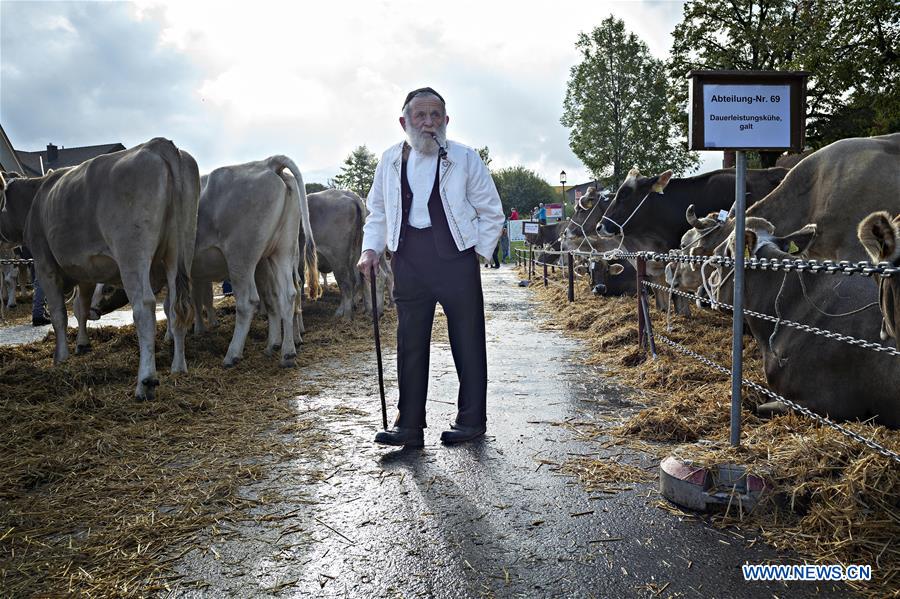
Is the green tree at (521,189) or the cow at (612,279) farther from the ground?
the green tree at (521,189)

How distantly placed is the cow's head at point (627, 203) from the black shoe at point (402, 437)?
7.05m

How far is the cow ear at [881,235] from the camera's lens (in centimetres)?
238

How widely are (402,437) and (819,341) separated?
8.05 ft

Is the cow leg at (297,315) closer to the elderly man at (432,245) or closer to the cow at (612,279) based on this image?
the elderly man at (432,245)

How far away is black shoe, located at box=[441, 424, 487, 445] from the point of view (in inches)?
151

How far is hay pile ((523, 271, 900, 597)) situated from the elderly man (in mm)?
965

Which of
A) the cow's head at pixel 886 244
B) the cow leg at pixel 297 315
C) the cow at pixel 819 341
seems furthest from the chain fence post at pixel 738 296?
the cow leg at pixel 297 315

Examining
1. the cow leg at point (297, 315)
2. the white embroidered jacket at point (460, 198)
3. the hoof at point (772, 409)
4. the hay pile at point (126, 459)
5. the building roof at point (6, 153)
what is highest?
the building roof at point (6, 153)

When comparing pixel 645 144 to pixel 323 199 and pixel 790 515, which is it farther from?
pixel 790 515

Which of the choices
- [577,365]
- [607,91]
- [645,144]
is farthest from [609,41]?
[577,365]

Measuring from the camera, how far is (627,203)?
1014 cm

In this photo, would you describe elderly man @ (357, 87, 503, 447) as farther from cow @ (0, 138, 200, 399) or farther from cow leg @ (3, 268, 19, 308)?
cow leg @ (3, 268, 19, 308)

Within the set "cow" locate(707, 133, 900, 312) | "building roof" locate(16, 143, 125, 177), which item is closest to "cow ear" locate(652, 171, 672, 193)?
"cow" locate(707, 133, 900, 312)

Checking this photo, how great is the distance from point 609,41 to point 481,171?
49.0 metres
